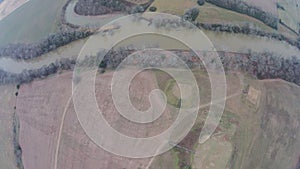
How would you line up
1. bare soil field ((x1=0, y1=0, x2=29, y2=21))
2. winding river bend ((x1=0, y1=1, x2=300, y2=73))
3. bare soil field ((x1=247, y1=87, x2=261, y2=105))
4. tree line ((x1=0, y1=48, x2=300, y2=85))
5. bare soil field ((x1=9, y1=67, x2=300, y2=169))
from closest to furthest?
bare soil field ((x1=9, y1=67, x2=300, y2=169)) < bare soil field ((x1=247, y1=87, x2=261, y2=105)) < tree line ((x1=0, y1=48, x2=300, y2=85)) < winding river bend ((x1=0, y1=1, x2=300, y2=73)) < bare soil field ((x1=0, y1=0, x2=29, y2=21))

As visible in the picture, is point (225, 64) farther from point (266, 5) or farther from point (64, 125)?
point (64, 125)

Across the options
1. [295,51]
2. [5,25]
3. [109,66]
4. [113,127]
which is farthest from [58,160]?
[295,51]

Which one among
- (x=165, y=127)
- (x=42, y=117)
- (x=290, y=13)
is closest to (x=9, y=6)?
(x=42, y=117)

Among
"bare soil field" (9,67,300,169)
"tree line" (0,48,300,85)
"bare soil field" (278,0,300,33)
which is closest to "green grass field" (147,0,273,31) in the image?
"bare soil field" (278,0,300,33)

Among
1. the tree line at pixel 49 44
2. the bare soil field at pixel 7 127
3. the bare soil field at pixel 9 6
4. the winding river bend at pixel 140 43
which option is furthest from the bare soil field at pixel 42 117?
the bare soil field at pixel 9 6

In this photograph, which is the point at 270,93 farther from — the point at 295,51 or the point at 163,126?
the point at 163,126

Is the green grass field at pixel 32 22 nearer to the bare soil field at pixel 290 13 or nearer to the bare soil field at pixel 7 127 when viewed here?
the bare soil field at pixel 7 127

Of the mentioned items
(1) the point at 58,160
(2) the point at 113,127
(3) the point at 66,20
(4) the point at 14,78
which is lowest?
(1) the point at 58,160

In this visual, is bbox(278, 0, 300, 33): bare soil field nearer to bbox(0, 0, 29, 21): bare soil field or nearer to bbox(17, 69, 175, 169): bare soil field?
bbox(17, 69, 175, 169): bare soil field

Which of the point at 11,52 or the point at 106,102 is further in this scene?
the point at 11,52
